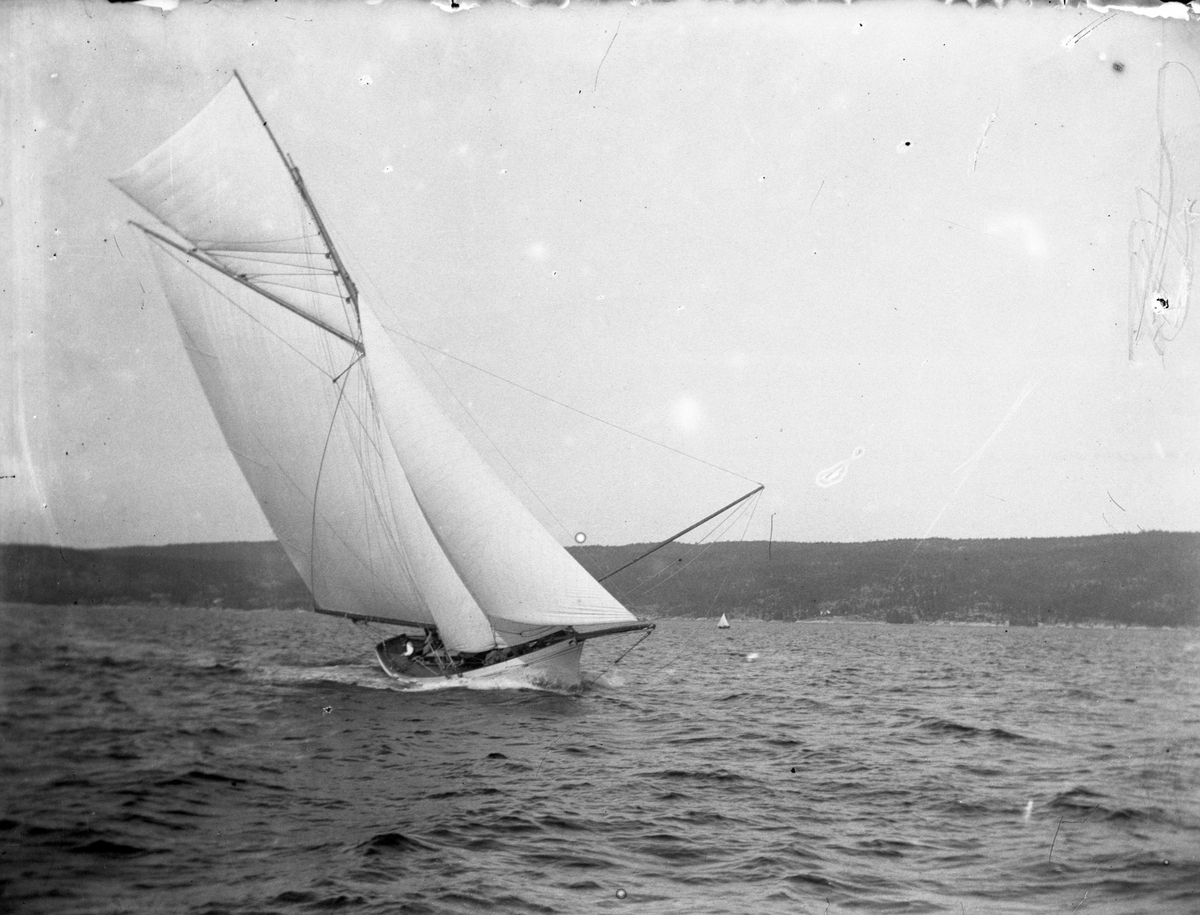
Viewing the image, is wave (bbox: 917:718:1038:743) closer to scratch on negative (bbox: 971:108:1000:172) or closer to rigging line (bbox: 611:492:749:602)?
rigging line (bbox: 611:492:749:602)

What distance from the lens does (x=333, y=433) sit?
10695 millimetres

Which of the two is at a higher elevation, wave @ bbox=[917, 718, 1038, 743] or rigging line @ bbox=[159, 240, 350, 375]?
rigging line @ bbox=[159, 240, 350, 375]

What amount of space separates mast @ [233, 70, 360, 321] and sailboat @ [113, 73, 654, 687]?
0.02m

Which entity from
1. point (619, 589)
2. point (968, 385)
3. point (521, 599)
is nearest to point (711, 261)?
point (968, 385)

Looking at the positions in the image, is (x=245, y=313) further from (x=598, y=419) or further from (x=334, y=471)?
(x=598, y=419)

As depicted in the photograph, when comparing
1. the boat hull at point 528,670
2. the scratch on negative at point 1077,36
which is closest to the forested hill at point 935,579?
the boat hull at point 528,670

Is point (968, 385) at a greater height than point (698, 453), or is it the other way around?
point (968, 385)

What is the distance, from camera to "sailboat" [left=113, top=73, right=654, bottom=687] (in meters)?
6.92

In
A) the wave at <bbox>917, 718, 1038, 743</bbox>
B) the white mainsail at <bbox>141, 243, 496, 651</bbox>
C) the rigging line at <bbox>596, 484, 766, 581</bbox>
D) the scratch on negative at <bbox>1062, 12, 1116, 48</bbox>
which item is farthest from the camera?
the white mainsail at <bbox>141, 243, 496, 651</bbox>

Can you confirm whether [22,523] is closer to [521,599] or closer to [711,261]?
[711,261]

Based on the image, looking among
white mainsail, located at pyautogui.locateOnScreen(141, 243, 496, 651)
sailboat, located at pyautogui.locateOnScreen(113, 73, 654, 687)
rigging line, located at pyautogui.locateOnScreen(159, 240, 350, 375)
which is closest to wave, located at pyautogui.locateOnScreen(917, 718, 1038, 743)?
sailboat, located at pyautogui.locateOnScreen(113, 73, 654, 687)

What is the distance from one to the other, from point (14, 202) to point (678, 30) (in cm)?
461

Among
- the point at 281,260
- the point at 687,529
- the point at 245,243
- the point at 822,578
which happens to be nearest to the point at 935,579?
the point at 822,578

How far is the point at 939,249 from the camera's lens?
272 inches
